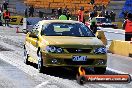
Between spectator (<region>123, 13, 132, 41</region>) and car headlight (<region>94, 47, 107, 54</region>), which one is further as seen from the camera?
spectator (<region>123, 13, 132, 41</region>)

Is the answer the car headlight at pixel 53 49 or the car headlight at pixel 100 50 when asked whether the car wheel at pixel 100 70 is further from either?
the car headlight at pixel 53 49

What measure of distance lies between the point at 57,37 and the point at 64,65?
115 centimetres

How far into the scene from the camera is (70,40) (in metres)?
12.6

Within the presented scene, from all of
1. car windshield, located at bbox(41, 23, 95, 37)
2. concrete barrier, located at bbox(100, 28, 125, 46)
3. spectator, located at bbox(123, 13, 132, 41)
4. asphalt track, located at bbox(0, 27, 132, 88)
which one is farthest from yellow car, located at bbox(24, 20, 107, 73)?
concrete barrier, located at bbox(100, 28, 125, 46)

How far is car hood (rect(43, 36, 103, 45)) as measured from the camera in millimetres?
12391

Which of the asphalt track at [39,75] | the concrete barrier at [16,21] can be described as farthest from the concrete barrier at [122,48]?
the concrete barrier at [16,21]

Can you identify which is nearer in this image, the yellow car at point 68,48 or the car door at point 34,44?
the yellow car at point 68,48

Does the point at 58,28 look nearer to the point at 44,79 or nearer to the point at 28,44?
the point at 28,44

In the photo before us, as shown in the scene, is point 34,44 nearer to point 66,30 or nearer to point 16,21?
point 66,30

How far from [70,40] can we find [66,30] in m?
1.08

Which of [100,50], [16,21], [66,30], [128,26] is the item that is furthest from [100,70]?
[16,21]

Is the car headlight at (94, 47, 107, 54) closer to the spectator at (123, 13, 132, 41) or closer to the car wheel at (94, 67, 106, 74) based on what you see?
the car wheel at (94, 67, 106, 74)

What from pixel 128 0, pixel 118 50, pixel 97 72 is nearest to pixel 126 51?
pixel 118 50

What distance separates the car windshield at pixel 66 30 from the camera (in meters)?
13.5
